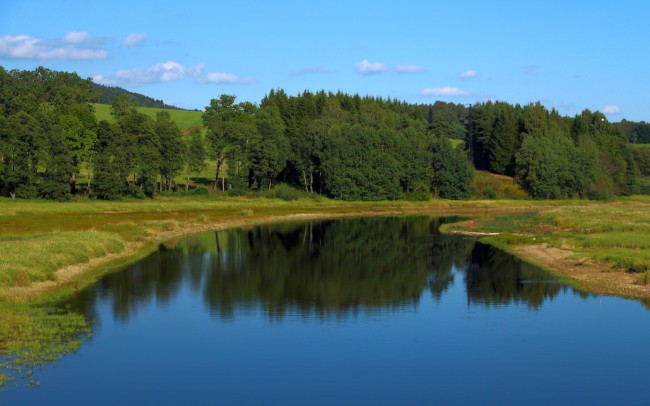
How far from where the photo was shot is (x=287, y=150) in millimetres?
125250

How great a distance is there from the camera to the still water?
78.0ft

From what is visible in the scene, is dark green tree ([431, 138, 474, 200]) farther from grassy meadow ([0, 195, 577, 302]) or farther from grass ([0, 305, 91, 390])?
grass ([0, 305, 91, 390])

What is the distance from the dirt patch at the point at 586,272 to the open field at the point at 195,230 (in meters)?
0.06

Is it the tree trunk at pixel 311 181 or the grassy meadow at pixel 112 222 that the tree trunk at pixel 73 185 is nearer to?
the grassy meadow at pixel 112 222

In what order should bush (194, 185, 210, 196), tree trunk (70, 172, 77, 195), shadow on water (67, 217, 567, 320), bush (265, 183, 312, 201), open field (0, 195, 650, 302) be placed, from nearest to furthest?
shadow on water (67, 217, 567, 320)
open field (0, 195, 650, 302)
tree trunk (70, 172, 77, 195)
bush (194, 185, 210, 196)
bush (265, 183, 312, 201)

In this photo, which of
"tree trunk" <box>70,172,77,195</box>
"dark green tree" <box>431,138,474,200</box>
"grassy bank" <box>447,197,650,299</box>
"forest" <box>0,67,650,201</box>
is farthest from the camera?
"dark green tree" <box>431,138,474,200</box>

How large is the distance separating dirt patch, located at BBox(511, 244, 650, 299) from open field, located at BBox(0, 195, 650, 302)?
6cm

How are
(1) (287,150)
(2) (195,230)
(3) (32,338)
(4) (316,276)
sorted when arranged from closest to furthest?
(3) (32,338) → (4) (316,276) → (2) (195,230) → (1) (287,150)

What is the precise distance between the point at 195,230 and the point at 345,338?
156ft

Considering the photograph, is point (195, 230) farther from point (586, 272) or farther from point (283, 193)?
point (586, 272)

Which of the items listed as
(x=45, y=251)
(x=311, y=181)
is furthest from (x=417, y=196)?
(x=45, y=251)

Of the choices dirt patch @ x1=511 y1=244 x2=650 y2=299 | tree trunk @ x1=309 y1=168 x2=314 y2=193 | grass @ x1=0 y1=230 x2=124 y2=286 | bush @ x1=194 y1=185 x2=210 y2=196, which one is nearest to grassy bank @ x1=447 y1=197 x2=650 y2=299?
dirt patch @ x1=511 y1=244 x2=650 y2=299

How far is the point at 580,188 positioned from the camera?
138250mm

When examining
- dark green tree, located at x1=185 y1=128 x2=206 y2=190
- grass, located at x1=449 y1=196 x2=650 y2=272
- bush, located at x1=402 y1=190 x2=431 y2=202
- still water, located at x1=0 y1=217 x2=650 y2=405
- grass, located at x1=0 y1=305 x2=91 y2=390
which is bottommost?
still water, located at x1=0 y1=217 x2=650 y2=405
